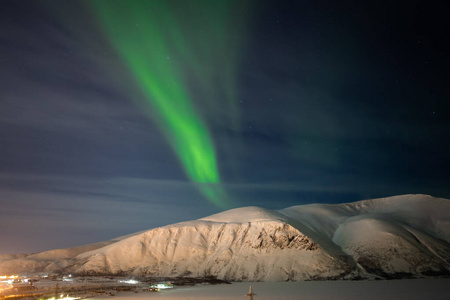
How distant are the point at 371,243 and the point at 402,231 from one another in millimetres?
18380

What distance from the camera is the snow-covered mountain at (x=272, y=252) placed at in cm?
13338

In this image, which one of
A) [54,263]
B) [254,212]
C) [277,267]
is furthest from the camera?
[254,212]

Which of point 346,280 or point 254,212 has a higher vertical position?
point 254,212

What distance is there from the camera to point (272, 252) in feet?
463

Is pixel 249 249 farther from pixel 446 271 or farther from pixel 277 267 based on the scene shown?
pixel 446 271

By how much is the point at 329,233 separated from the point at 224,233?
46522 mm

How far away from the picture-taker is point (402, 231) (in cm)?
15850

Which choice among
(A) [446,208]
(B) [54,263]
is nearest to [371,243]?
(A) [446,208]

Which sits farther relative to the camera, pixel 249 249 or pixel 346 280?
pixel 249 249

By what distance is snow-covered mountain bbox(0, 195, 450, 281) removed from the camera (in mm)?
133375

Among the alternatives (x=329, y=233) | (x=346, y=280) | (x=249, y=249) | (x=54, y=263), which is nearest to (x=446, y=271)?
(x=346, y=280)

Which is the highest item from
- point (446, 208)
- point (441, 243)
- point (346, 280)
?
point (446, 208)

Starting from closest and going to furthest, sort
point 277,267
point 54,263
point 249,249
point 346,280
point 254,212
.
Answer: point 346,280 → point 277,267 → point 249,249 → point 54,263 → point 254,212

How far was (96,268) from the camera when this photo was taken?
496 ft
